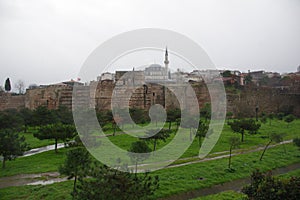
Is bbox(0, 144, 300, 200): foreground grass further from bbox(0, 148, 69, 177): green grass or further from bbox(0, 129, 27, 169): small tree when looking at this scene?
bbox(0, 129, 27, 169): small tree

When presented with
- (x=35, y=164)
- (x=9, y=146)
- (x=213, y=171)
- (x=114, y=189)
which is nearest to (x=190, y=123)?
(x=213, y=171)

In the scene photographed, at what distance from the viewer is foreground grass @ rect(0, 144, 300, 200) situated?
8.23 metres

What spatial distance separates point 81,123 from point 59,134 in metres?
1.67

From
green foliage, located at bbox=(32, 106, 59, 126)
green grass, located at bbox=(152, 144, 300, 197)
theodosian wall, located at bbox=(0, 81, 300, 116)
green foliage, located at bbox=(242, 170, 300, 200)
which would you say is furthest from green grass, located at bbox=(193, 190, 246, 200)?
theodosian wall, located at bbox=(0, 81, 300, 116)

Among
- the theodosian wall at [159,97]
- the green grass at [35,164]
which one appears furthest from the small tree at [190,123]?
the theodosian wall at [159,97]

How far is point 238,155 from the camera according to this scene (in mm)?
12820

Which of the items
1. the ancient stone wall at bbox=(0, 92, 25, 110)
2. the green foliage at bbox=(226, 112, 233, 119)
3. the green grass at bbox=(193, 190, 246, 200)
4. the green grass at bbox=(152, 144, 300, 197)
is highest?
the ancient stone wall at bbox=(0, 92, 25, 110)

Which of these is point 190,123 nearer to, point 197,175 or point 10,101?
point 197,175

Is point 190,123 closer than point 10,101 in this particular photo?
Yes

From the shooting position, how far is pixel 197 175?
1000 cm

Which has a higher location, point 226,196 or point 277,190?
point 277,190

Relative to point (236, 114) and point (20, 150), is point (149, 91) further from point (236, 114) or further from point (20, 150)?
point (20, 150)

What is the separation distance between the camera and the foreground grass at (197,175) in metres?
8.23

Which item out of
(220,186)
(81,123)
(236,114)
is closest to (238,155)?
(220,186)
